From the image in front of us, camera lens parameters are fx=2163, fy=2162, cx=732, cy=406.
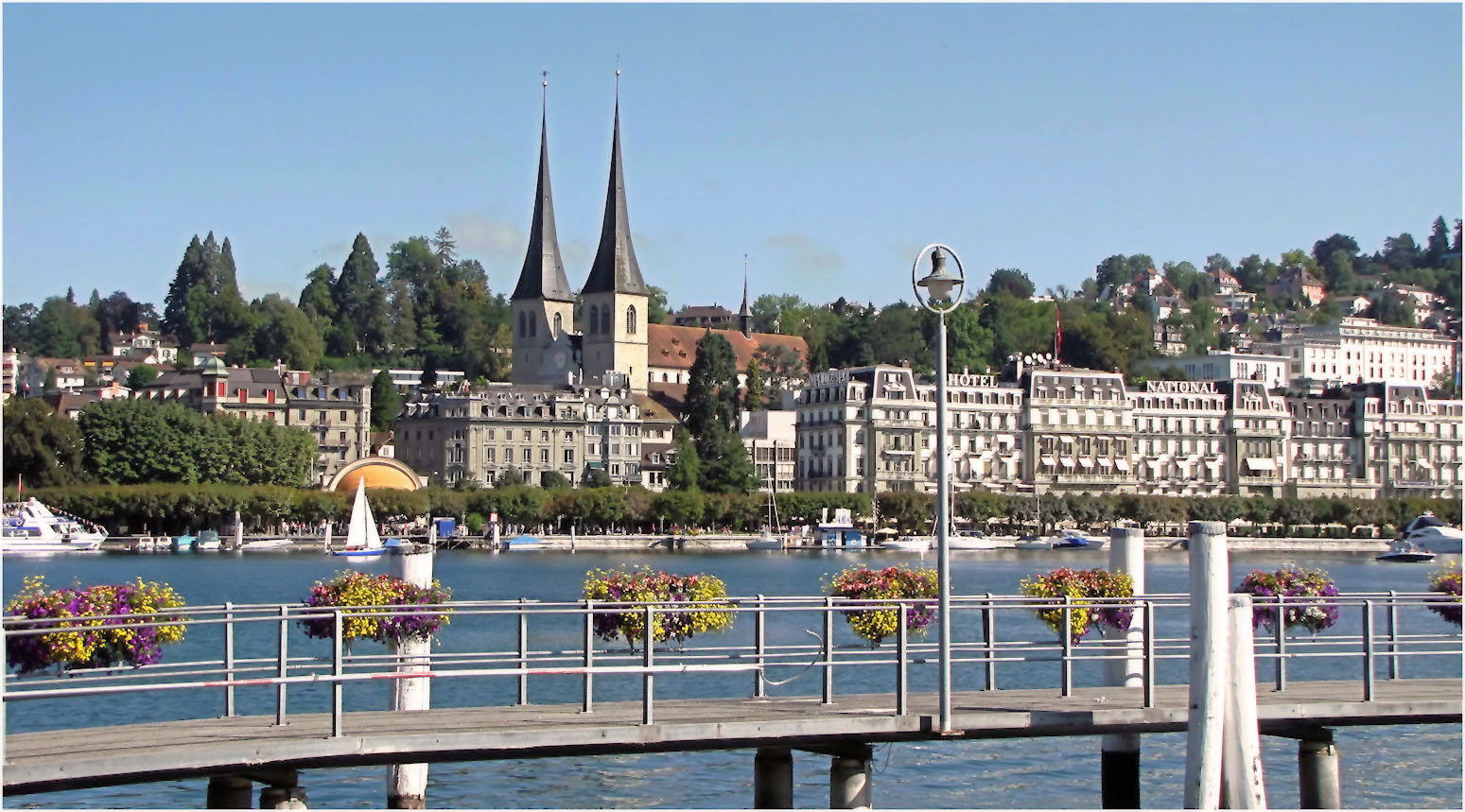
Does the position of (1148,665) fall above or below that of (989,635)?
below

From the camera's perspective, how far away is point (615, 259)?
181625 mm

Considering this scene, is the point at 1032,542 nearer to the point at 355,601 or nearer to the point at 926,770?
the point at 926,770

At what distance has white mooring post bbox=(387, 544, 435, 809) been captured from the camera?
19703 millimetres

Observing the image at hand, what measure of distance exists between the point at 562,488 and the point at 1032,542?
33.0m

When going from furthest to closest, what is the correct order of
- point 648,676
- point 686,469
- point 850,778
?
point 686,469, point 850,778, point 648,676

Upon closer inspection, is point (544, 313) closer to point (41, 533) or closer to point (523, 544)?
point (523, 544)

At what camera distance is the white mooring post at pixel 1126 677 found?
20.7m

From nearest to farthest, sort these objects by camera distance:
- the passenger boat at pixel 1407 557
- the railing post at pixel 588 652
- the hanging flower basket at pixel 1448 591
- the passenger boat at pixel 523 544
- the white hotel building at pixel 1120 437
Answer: the railing post at pixel 588 652 → the hanging flower basket at pixel 1448 591 → the passenger boat at pixel 1407 557 → the passenger boat at pixel 523 544 → the white hotel building at pixel 1120 437

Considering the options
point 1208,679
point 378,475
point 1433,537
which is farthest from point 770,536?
point 1208,679

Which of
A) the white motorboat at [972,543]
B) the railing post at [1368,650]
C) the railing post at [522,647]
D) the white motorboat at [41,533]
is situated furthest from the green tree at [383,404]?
the railing post at [1368,650]

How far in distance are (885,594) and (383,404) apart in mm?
155365

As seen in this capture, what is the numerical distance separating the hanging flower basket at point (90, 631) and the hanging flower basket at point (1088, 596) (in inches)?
333

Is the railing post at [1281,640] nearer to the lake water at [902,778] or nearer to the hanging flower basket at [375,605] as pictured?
the lake water at [902,778]

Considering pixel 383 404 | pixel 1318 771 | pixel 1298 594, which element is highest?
pixel 383 404
